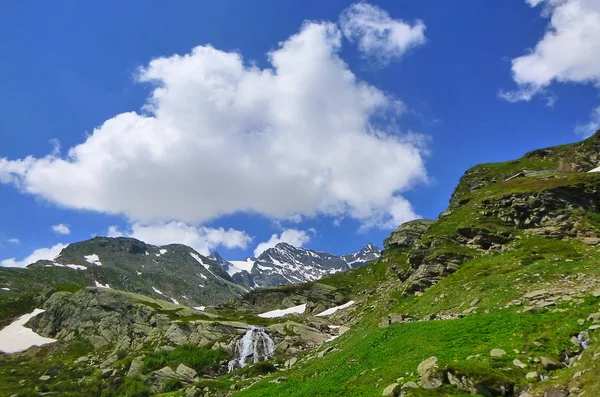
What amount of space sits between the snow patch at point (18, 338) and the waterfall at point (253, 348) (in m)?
80.5

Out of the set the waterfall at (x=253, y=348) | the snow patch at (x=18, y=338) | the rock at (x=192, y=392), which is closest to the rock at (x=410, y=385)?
the rock at (x=192, y=392)

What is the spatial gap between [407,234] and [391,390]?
15167cm

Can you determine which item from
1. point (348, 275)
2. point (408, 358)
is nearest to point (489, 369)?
point (408, 358)

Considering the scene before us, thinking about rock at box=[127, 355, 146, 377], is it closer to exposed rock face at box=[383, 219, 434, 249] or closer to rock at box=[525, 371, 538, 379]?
rock at box=[525, 371, 538, 379]

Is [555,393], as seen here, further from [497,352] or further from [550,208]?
[550,208]

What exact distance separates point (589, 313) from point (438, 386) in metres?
12.4

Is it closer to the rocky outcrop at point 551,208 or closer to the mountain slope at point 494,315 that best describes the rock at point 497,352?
the mountain slope at point 494,315

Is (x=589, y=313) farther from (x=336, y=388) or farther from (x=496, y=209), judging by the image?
Result: (x=496, y=209)

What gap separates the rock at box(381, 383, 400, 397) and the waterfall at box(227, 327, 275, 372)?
50.5 metres

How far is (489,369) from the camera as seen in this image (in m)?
21.7

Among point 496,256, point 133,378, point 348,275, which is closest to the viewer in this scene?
point 496,256

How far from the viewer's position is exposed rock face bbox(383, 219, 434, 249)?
165850 mm

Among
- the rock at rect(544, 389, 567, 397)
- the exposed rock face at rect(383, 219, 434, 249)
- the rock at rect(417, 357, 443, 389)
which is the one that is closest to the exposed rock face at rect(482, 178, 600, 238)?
the rock at rect(417, 357, 443, 389)

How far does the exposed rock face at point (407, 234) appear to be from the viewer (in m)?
166
